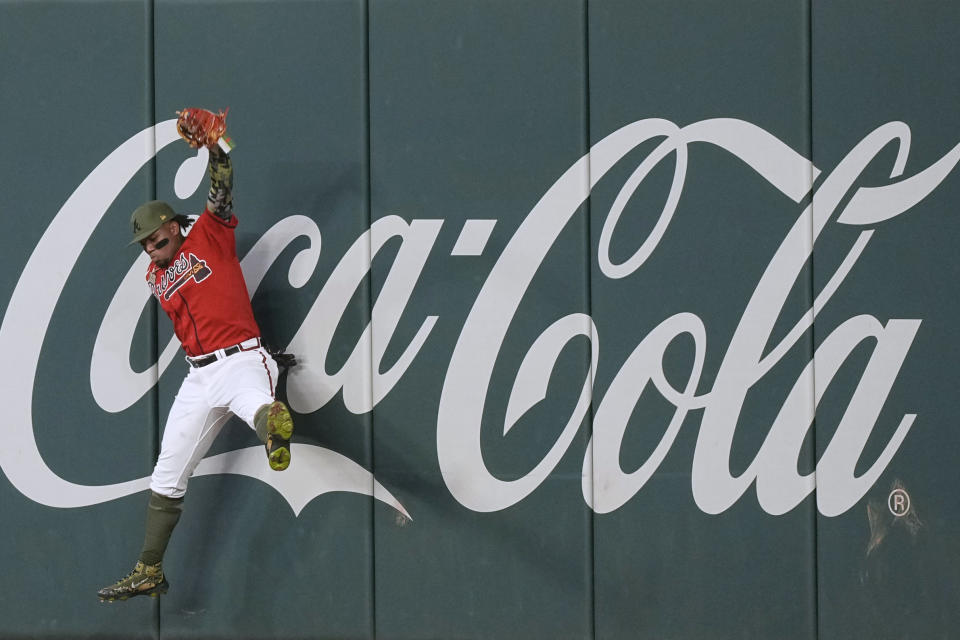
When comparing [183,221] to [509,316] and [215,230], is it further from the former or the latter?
[509,316]

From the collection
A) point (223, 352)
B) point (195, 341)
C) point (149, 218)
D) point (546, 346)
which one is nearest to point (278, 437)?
point (223, 352)

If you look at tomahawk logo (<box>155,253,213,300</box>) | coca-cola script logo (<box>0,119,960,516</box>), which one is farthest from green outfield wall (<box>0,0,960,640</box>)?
tomahawk logo (<box>155,253,213,300</box>)

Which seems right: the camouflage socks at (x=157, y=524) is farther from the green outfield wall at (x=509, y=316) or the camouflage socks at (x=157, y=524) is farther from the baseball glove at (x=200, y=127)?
the baseball glove at (x=200, y=127)

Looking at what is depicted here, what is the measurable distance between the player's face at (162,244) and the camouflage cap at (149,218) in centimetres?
4

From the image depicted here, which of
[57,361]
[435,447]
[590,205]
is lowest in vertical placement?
[435,447]

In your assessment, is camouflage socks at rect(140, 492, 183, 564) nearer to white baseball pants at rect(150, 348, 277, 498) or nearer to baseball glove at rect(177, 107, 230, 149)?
white baseball pants at rect(150, 348, 277, 498)

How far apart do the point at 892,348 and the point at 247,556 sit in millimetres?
3363

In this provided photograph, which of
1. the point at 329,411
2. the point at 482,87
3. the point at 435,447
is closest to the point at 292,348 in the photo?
the point at 329,411

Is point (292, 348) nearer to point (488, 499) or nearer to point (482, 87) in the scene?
point (488, 499)

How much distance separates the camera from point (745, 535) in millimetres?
4215

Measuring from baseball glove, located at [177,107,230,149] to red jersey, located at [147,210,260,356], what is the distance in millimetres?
398

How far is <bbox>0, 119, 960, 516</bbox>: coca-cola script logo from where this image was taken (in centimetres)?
420

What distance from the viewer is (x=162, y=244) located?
160 inches

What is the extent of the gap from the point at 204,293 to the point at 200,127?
2.50ft
